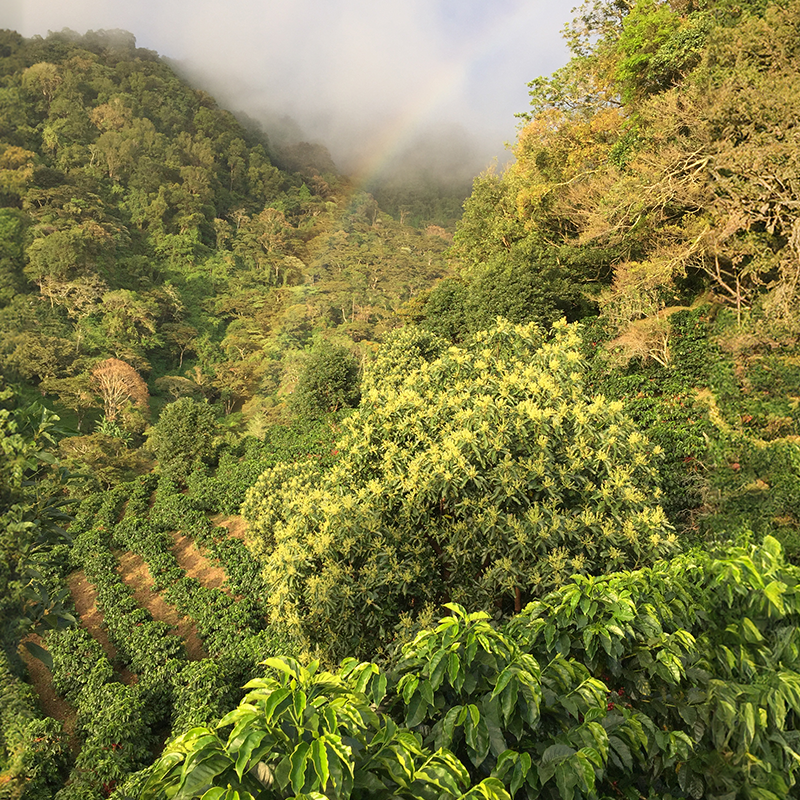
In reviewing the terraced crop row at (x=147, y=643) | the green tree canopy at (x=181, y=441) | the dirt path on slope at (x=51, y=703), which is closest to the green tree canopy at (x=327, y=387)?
the terraced crop row at (x=147, y=643)

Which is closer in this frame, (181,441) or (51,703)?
(51,703)

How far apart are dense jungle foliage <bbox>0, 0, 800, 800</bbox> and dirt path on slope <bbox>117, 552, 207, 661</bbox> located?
9cm

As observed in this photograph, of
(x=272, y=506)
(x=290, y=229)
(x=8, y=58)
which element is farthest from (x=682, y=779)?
(x=8, y=58)

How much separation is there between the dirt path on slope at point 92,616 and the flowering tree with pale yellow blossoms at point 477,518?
19.0 ft

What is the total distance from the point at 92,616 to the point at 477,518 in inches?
433

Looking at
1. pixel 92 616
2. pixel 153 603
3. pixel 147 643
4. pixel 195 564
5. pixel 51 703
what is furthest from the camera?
pixel 195 564

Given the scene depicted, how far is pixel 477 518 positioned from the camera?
12.2 ft

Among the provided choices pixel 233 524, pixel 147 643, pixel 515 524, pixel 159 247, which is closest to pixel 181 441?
pixel 233 524

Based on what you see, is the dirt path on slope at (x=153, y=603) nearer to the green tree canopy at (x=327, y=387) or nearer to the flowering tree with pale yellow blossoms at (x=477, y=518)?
the flowering tree with pale yellow blossoms at (x=477, y=518)

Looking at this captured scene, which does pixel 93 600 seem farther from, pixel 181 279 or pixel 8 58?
pixel 8 58

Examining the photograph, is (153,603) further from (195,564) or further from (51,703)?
(51,703)

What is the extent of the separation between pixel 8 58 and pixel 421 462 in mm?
85284

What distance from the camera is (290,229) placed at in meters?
61.7

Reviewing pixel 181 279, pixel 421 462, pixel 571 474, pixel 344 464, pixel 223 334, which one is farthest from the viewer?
pixel 181 279
